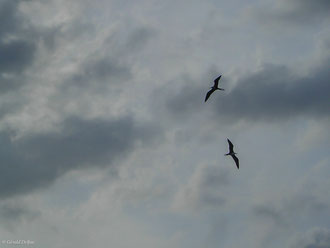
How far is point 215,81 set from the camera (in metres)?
142

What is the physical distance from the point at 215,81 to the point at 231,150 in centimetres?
2539

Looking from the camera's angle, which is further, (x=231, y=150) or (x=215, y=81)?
(x=231, y=150)

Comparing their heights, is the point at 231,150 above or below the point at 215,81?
below

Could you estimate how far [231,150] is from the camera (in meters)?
154
